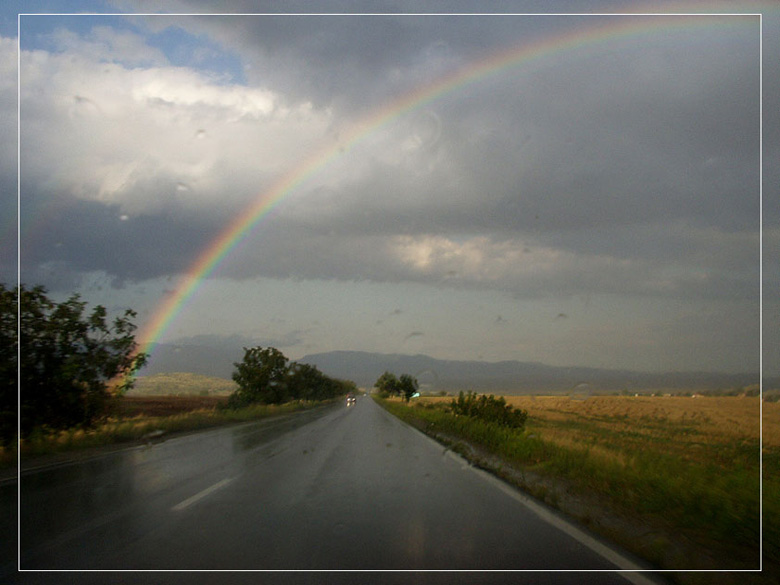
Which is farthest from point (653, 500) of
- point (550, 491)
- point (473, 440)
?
point (473, 440)

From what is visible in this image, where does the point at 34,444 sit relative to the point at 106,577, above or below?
below

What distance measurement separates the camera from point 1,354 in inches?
586

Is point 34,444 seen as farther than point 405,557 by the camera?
Yes

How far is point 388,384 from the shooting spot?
95188 mm

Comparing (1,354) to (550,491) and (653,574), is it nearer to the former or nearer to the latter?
(550,491)

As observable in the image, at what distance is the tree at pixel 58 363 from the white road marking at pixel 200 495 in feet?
23.6

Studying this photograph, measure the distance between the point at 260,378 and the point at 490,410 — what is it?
64.7 feet

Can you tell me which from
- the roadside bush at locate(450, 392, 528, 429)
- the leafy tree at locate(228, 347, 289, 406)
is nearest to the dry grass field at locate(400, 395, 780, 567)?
the roadside bush at locate(450, 392, 528, 429)

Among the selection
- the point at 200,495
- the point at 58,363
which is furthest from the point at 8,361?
the point at 200,495

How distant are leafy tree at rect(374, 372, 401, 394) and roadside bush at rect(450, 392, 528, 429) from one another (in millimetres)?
54246

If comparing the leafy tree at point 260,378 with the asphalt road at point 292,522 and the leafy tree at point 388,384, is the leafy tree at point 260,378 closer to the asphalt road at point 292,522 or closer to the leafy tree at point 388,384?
the asphalt road at point 292,522

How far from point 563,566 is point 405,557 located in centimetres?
146

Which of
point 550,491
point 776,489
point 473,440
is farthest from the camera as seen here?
point 473,440

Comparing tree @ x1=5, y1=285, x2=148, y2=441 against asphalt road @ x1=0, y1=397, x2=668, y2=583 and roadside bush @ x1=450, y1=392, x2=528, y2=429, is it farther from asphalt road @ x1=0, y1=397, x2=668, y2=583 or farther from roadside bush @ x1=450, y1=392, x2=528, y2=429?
roadside bush @ x1=450, y1=392, x2=528, y2=429
